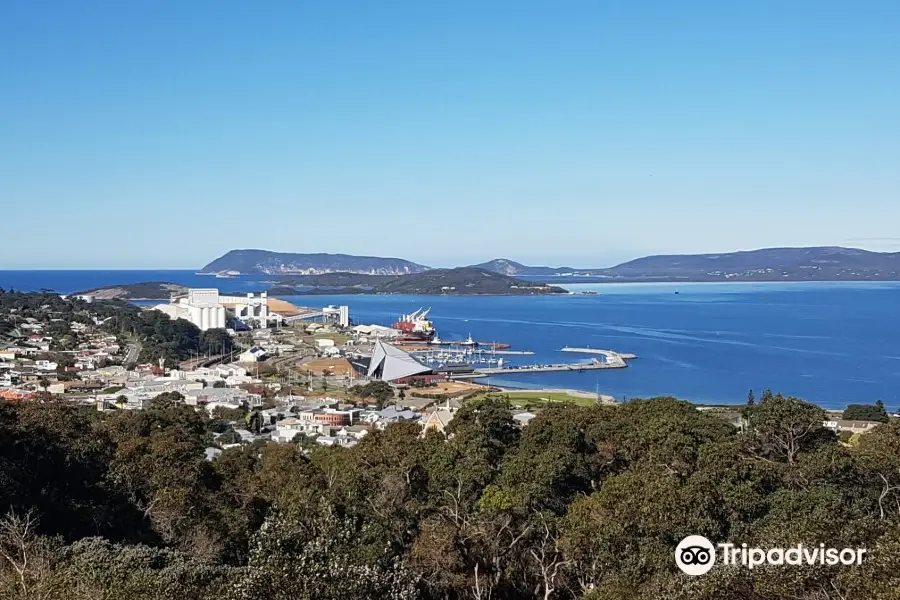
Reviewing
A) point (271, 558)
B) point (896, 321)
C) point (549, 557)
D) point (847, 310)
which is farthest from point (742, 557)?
point (847, 310)

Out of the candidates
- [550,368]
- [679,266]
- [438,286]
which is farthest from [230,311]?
[679,266]

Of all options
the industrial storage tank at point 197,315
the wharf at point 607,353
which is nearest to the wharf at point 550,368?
the wharf at point 607,353

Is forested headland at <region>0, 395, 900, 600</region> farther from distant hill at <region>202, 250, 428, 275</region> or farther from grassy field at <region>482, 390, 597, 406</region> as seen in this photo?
distant hill at <region>202, 250, 428, 275</region>

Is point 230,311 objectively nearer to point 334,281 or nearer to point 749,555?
point 749,555

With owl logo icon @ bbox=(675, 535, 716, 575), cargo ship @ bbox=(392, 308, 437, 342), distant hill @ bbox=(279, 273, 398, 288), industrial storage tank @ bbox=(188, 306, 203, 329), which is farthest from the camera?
distant hill @ bbox=(279, 273, 398, 288)

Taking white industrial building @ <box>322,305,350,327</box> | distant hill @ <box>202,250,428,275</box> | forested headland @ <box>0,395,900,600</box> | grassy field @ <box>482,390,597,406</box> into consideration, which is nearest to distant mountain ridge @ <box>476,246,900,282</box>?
distant hill @ <box>202,250,428,275</box>

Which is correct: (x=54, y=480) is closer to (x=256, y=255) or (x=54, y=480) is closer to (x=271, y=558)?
(x=271, y=558)

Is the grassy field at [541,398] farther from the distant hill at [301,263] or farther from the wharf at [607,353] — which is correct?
the distant hill at [301,263]
